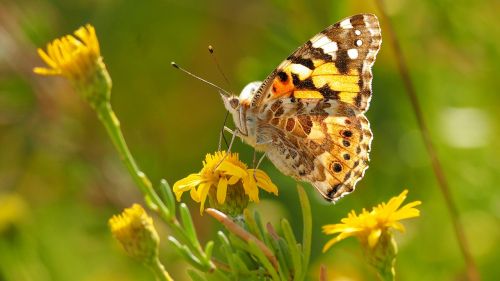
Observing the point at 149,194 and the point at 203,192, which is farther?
the point at 203,192

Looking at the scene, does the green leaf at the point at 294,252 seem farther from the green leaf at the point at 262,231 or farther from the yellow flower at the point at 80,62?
the yellow flower at the point at 80,62

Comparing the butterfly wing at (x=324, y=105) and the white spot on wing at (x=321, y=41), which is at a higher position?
the white spot on wing at (x=321, y=41)

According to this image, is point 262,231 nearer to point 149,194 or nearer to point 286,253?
point 286,253

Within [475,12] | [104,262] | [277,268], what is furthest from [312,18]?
[277,268]

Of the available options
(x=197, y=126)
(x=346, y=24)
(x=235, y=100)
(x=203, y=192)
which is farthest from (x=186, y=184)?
(x=197, y=126)

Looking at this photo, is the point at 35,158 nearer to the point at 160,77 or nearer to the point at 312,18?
the point at 160,77

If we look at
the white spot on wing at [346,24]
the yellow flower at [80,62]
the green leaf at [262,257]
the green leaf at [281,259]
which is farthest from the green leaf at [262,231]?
the white spot on wing at [346,24]
